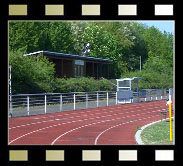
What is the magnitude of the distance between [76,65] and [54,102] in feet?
55.0

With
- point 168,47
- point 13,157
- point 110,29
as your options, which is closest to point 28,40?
point 110,29

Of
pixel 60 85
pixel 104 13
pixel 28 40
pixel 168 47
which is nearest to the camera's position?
pixel 104 13

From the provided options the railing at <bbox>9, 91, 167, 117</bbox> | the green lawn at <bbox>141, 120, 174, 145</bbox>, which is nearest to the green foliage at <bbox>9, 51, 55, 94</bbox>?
the railing at <bbox>9, 91, 167, 117</bbox>

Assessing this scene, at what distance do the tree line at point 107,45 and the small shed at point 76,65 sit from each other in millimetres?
3214

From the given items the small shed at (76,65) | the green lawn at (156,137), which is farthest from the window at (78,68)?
the green lawn at (156,137)

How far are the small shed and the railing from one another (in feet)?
28.7

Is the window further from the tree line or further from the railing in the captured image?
the railing

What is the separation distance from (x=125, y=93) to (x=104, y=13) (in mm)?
27366

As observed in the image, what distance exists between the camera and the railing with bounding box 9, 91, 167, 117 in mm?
23344

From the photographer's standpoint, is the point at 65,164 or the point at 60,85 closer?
the point at 65,164

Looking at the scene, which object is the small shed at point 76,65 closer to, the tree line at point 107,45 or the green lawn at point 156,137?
the tree line at point 107,45

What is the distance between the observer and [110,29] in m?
64.4

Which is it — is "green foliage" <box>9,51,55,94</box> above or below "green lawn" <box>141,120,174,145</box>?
above

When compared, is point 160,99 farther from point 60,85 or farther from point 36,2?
point 36,2
